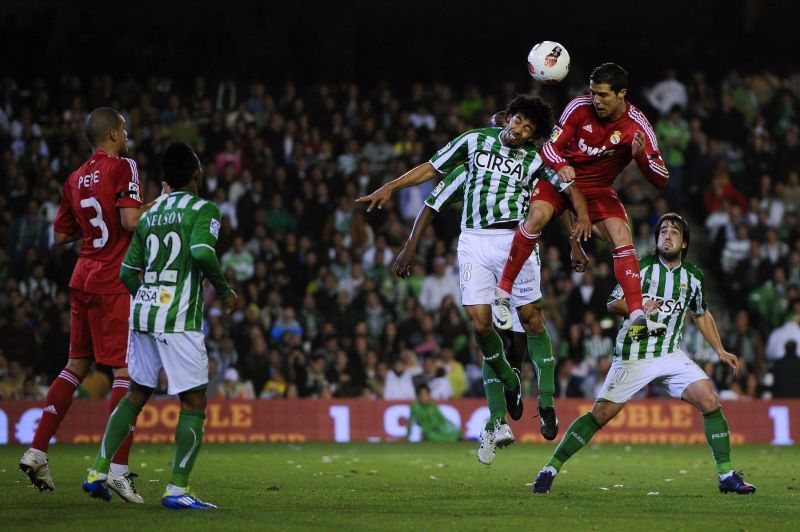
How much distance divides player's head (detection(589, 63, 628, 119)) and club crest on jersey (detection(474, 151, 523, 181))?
2.76ft

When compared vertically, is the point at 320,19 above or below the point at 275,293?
above

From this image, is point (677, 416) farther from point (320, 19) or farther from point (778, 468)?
point (320, 19)

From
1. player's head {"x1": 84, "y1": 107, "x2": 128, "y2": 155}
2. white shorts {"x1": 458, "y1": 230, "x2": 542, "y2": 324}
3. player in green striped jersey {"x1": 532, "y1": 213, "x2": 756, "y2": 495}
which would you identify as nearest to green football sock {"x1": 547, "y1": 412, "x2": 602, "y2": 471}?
player in green striped jersey {"x1": 532, "y1": 213, "x2": 756, "y2": 495}

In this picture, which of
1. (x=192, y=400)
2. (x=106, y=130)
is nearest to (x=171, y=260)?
(x=192, y=400)

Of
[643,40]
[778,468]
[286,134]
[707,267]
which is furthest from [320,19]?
[778,468]

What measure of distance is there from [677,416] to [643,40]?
10.6m

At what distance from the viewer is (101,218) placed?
33.1ft

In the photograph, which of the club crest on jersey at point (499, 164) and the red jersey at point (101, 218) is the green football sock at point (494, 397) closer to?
the club crest on jersey at point (499, 164)

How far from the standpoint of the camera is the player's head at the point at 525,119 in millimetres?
10570

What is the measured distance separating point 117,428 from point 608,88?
4.69 meters

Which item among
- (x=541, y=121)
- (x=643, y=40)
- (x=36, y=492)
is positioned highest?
(x=643, y=40)

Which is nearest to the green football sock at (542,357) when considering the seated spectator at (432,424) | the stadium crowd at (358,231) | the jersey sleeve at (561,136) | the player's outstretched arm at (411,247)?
the player's outstretched arm at (411,247)

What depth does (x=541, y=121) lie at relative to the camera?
1066 cm

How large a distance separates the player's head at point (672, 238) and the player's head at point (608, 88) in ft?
3.64
